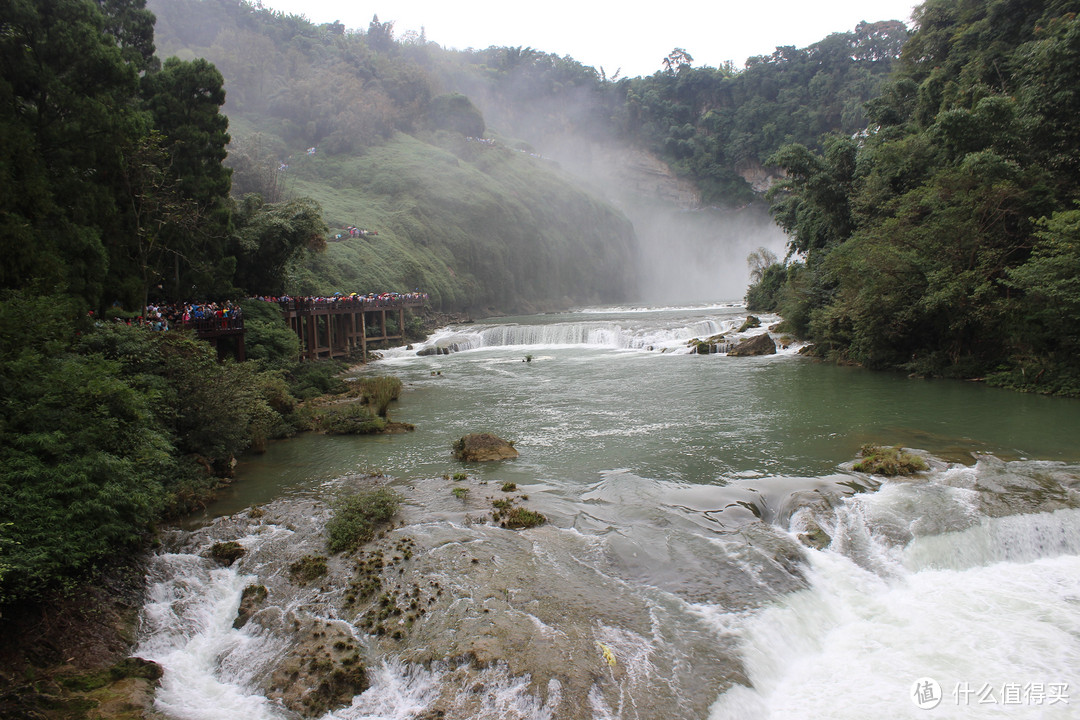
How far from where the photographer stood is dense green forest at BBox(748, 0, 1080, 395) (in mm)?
16891

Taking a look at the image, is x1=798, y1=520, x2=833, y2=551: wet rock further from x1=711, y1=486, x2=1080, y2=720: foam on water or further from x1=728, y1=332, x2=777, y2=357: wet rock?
x1=728, y1=332, x2=777, y2=357: wet rock

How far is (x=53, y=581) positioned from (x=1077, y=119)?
1056 inches

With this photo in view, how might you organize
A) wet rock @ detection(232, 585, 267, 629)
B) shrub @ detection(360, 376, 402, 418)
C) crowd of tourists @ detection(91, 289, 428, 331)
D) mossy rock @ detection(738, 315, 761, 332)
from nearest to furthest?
wet rock @ detection(232, 585, 267, 629) → crowd of tourists @ detection(91, 289, 428, 331) → shrub @ detection(360, 376, 402, 418) → mossy rock @ detection(738, 315, 761, 332)

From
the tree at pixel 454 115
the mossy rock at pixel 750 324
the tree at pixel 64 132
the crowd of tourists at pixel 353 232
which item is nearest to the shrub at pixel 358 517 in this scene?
the tree at pixel 64 132

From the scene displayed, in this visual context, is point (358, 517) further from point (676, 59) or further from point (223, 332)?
point (676, 59)

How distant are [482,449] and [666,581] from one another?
595 cm

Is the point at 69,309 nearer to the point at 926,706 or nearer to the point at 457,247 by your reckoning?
the point at 926,706

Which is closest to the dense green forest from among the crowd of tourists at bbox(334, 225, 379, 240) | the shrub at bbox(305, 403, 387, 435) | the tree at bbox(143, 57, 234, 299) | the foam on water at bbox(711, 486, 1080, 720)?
the foam on water at bbox(711, 486, 1080, 720)

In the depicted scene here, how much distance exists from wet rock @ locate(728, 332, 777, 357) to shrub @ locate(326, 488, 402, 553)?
21.6 meters

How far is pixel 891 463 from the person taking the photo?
35.1 ft

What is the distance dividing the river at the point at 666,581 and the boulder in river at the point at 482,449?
12.8 inches

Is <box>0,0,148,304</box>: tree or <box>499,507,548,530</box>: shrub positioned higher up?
<box>0,0,148,304</box>: tree

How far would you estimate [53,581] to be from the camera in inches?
243

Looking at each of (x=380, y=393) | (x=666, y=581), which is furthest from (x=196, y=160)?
(x=666, y=581)
